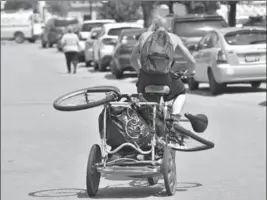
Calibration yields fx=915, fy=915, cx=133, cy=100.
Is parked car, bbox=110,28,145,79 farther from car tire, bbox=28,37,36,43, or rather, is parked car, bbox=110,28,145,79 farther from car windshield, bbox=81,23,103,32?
car tire, bbox=28,37,36,43

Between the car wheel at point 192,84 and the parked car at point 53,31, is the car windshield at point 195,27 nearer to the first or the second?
the car wheel at point 192,84

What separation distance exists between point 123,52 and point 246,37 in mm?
6838

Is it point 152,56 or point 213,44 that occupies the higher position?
point 152,56

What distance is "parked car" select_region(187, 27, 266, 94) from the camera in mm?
20062

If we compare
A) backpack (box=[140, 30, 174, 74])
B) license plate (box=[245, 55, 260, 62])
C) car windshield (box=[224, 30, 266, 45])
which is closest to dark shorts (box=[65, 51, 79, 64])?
car windshield (box=[224, 30, 266, 45])

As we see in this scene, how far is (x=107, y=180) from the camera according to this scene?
30.5 feet

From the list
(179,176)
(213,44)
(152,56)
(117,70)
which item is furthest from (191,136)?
(117,70)

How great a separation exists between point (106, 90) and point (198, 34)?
15.8 metres

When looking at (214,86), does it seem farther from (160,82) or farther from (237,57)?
(160,82)

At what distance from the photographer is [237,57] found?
20125mm

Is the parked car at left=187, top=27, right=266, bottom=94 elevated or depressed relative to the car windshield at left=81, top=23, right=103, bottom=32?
elevated

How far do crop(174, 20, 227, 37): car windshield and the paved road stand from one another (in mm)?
2318

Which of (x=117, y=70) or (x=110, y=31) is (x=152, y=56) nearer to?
(x=117, y=70)

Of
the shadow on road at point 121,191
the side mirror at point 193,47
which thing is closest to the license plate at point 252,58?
the side mirror at point 193,47
